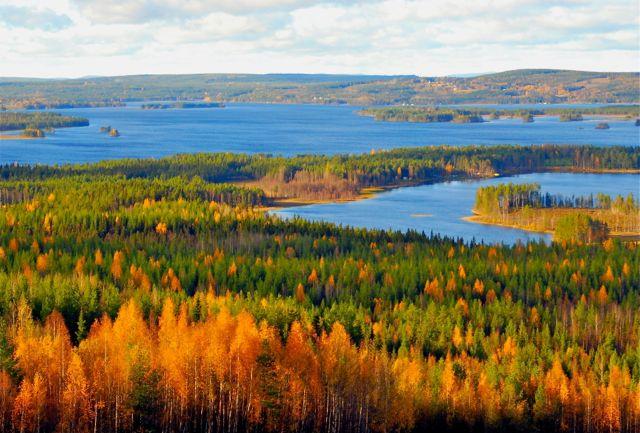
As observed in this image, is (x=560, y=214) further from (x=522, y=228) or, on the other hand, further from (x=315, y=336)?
(x=315, y=336)

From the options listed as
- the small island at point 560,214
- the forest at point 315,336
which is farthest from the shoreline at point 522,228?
the forest at point 315,336

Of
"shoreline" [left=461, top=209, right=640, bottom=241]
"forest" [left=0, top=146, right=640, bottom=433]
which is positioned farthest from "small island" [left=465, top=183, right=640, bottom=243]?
"forest" [left=0, top=146, right=640, bottom=433]

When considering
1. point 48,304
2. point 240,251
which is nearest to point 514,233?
point 240,251

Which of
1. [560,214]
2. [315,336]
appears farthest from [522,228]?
[315,336]

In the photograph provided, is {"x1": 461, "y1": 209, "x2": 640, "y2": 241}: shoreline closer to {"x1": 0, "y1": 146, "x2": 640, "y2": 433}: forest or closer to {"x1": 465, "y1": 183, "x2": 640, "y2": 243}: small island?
{"x1": 465, "y1": 183, "x2": 640, "y2": 243}: small island

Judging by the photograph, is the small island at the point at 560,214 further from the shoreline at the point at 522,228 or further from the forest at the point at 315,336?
the forest at the point at 315,336

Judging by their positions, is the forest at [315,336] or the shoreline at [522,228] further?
the shoreline at [522,228]
